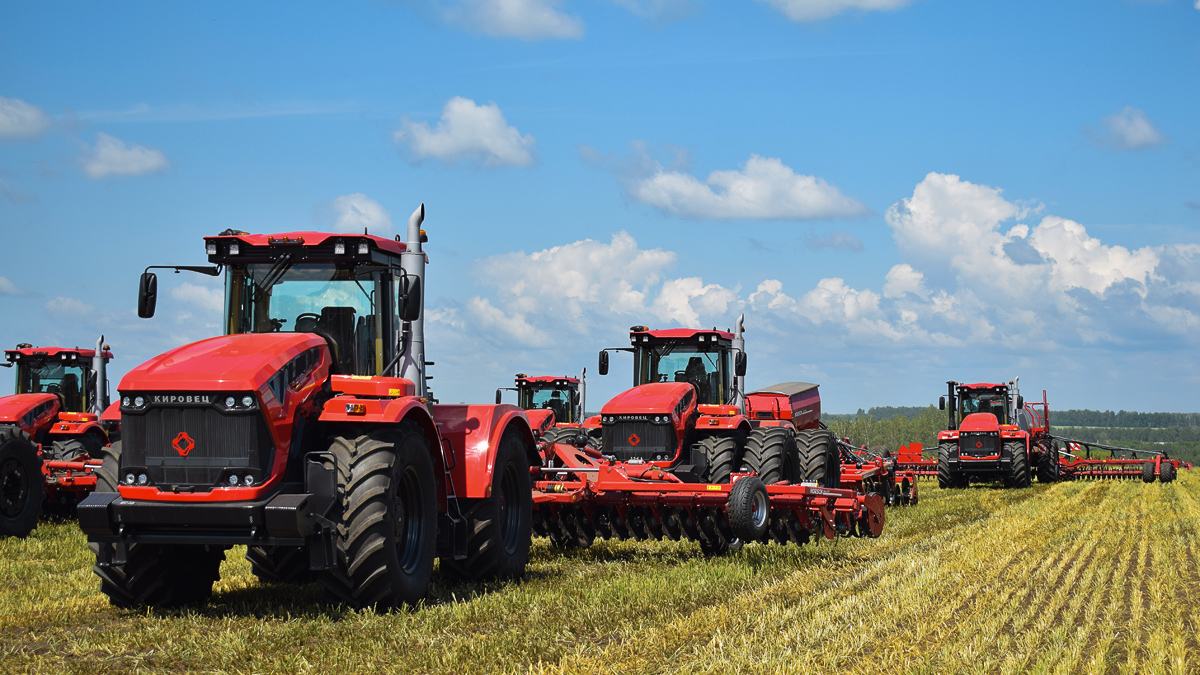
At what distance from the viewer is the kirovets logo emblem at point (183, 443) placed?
7148 mm

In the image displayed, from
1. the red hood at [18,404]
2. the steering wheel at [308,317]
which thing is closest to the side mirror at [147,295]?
the steering wheel at [308,317]

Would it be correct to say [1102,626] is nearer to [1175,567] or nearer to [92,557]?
[1175,567]

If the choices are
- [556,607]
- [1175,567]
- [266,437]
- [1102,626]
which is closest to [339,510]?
[266,437]

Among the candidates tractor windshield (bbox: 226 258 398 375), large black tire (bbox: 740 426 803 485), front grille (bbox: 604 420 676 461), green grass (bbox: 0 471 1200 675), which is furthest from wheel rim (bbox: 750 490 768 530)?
tractor windshield (bbox: 226 258 398 375)

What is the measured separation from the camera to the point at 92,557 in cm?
1171

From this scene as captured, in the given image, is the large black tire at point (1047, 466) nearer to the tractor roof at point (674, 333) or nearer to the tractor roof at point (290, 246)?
the tractor roof at point (674, 333)

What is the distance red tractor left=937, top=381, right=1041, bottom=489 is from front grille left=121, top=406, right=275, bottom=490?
23.3 metres

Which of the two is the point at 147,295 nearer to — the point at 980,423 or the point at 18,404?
the point at 18,404

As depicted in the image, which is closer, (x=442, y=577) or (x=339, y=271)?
(x=339, y=271)

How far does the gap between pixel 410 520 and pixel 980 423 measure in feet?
73.9

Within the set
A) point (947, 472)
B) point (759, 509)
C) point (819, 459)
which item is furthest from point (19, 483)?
point (947, 472)

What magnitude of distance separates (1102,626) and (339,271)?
605 centimetres

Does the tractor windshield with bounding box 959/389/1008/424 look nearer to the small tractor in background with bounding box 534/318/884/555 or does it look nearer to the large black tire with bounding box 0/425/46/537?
the small tractor in background with bounding box 534/318/884/555

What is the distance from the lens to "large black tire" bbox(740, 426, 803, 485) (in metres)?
12.9
